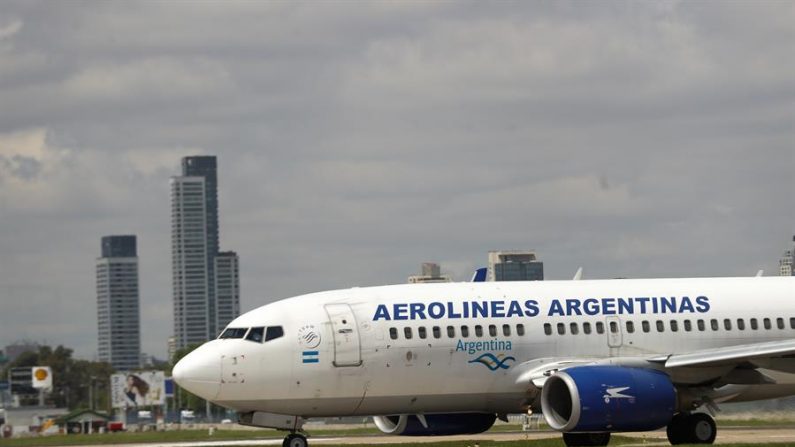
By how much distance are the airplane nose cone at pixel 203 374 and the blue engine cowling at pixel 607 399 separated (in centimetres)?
814

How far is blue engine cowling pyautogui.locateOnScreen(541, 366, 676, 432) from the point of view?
131 ft

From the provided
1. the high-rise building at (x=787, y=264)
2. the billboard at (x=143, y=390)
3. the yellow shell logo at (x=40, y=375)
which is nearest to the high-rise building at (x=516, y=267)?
the high-rise building at (x=787, y=264)

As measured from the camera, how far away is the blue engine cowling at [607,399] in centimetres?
3991

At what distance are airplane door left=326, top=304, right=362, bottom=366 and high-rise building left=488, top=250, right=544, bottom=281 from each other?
90.5 feet

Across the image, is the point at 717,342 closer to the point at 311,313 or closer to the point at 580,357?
the point at 580,357

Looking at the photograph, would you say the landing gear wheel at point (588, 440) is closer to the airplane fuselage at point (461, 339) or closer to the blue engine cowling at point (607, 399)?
the airplane fuselage at point (461, 339)

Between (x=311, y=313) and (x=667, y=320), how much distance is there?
31.5 ft

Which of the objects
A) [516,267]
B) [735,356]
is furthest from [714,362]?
[516,267]

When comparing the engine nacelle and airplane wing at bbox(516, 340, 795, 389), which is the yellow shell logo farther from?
airplane wing at bbox(516, 340, 795, 389)

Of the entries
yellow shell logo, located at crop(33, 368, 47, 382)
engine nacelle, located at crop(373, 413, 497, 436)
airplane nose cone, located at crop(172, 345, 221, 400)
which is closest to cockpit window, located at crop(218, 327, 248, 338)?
airplane nose cone, located at crop(172, 345, 221, 400)

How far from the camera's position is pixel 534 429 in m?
64.9

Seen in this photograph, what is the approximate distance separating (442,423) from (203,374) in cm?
689

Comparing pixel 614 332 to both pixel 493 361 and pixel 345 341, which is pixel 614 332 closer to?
pixel 493 361

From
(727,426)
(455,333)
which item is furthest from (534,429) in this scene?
(455,333)
